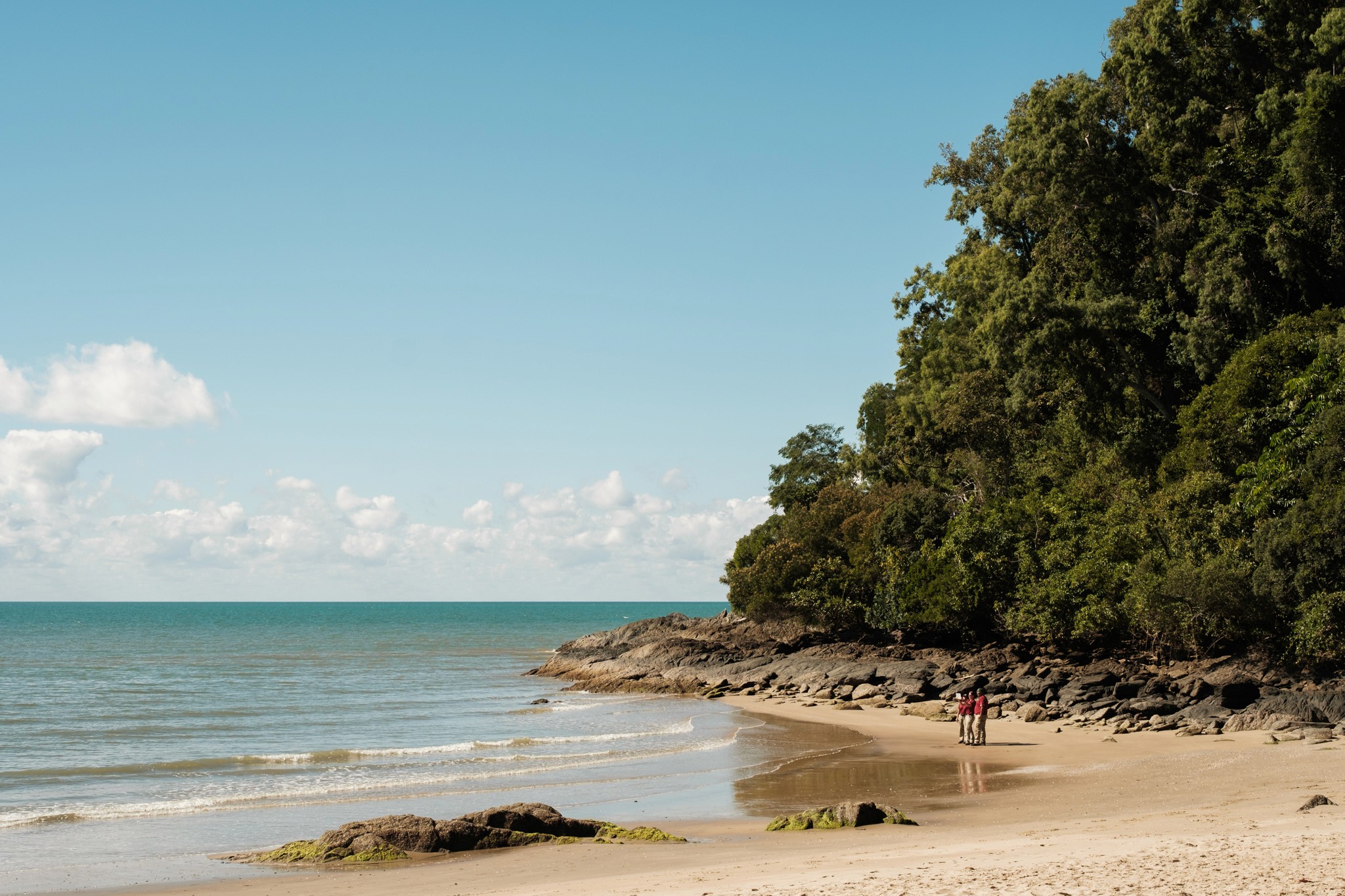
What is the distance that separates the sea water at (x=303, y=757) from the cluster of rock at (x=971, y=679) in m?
3.37

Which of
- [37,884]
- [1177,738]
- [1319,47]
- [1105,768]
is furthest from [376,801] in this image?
[1319,47]

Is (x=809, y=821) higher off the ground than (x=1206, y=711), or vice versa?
(x=809, y=821)

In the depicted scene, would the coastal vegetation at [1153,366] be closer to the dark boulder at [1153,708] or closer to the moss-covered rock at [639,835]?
the dark boulder at [1153,708]

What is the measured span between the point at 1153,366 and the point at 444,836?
31421 millimetres

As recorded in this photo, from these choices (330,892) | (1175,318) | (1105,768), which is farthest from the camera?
(1175,318)

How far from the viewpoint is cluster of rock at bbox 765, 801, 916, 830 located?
628 inches

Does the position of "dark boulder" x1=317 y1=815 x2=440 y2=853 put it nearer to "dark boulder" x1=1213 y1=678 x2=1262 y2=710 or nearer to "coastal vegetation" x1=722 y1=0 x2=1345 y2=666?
"dark boulder" x1=1213 y1=678 x2=1262 y2=710

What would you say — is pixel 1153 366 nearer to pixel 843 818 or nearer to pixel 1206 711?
pixel 1206 711

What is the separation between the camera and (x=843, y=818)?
16016mm

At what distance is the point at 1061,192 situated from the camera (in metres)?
36.2

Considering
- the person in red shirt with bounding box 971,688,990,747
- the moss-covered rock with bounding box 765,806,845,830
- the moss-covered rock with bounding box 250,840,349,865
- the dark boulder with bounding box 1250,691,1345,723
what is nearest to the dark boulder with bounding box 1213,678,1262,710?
the dark boulder with bounding box 1250,691,1345,723

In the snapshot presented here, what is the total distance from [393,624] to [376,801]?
123 metres

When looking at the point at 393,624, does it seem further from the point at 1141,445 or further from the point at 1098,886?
the point at 1098,886

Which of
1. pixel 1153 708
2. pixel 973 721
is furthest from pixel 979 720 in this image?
pixel 1153 708
